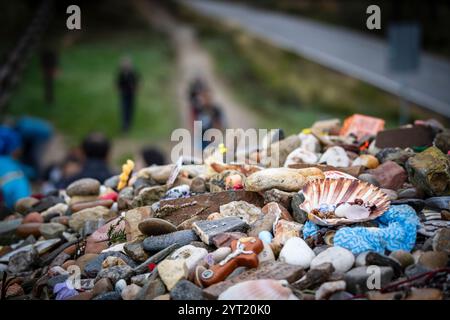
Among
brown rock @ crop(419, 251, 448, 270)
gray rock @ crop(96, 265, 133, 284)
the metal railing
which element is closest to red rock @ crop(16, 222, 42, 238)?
gray rock @ crop(96, 265, 133, 284)

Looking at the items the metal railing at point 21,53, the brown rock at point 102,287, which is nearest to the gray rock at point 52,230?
the brown rock at point 102,287

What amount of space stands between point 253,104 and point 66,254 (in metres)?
13.8

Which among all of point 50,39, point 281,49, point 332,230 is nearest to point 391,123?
point 281,49

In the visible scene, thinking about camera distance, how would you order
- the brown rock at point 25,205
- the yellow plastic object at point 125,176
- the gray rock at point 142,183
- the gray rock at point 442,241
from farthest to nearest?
the brown rock at point 25,205 → the yellow plastic object at point 125,176 → the gray rock at point 142,183 → the gray rock at point 442,241

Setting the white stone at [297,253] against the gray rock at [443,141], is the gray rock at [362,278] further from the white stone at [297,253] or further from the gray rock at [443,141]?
the gray rock at [443,141]

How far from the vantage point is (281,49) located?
20297mm

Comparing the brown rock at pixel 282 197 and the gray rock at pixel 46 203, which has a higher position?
the brown rock at pixel 282 197

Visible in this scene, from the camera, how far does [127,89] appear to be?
16.6 metres

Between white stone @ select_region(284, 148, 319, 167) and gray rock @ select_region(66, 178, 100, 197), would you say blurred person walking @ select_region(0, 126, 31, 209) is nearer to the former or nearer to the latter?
gray rock @ select_region(66, 178, 100, 197)

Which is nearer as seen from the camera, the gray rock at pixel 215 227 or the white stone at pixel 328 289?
the white stone at pixel 328 289

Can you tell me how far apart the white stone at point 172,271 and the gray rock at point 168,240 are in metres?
0.26

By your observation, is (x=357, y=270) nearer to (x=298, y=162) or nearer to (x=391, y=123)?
(x=298, y=162)

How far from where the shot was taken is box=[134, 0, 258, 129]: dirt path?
685 inches

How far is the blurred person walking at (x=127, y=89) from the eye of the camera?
1636cm
